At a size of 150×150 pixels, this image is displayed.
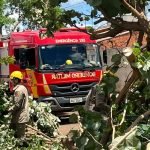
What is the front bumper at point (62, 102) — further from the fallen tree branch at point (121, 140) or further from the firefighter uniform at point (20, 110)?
the fallen tree branch at point (121, 140)

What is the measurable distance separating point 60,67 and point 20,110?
13.6 feet

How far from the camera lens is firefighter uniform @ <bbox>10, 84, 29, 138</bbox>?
8.47 meters

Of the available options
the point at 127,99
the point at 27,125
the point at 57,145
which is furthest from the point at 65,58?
the point at 127,99

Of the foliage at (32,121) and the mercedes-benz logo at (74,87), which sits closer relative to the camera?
the foliage at (32,121)

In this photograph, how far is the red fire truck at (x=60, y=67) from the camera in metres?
12.6

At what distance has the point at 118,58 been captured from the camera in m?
→ 3.15

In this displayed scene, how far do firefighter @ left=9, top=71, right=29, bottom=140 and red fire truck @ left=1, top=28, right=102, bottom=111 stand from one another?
383 cm

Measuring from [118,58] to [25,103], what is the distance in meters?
5.69

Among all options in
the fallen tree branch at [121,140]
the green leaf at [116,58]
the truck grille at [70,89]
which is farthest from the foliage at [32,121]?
the fallen tree branch at [121,140]

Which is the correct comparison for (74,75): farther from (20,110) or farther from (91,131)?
(91,131)

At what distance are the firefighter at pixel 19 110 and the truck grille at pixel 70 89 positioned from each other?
4.18m

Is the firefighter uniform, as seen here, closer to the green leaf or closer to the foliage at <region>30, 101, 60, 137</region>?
the foliage at <region>30, 101, 60, 137</region>

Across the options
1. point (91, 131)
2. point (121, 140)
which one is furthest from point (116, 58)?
point (121, 140)

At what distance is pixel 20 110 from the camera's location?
28.2 ft
